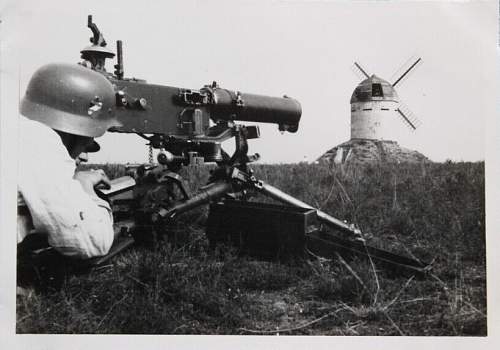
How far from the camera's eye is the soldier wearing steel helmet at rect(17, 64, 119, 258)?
1.67m

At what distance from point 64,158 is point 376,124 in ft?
30.3

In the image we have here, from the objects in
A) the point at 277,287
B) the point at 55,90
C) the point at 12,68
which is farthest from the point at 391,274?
the point at 12,68

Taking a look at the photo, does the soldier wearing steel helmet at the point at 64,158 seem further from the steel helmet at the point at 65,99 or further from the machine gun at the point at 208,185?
the machine gun at the point at 208,185

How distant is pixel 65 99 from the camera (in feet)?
6.56

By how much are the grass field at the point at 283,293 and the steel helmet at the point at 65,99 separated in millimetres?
762

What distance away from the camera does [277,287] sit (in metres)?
2.34

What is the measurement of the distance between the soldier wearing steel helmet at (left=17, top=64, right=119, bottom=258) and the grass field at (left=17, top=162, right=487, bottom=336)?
0.43 m

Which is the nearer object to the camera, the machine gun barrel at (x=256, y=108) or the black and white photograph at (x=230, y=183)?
the black and white photograph at (x=230, y=183)

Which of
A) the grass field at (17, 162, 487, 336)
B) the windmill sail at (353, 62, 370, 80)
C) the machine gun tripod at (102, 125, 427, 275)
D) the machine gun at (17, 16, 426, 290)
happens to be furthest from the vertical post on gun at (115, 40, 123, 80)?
the windmill sail at (353, 62, 370, 80)

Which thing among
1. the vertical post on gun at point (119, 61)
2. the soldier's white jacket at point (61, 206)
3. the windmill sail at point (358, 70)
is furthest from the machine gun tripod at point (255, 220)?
the windmill sail at point (358, 70)

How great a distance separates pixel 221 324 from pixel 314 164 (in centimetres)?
251

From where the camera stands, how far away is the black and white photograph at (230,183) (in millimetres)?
2043

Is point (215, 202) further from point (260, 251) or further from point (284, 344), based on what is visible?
point (284, 344)

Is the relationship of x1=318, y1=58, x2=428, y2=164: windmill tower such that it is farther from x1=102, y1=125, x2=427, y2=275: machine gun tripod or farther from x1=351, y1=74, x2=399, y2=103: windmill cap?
x1=102, y1=125, x2=427, y2=275: machine gun tripod
